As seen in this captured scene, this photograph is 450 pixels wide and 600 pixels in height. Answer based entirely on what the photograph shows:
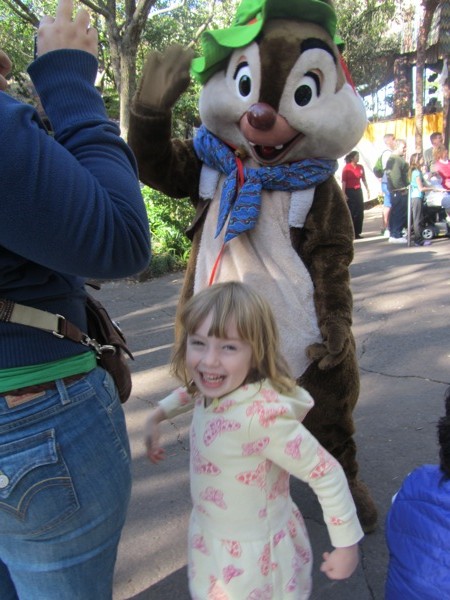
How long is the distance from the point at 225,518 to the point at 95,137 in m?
1.01

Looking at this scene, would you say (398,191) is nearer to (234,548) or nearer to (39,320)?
(234,548)

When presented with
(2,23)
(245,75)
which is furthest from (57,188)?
(2,23)

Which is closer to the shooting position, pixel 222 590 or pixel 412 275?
pixel 222 590

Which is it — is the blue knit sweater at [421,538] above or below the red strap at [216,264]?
below

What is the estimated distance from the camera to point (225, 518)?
1.49 m

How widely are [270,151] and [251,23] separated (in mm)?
473

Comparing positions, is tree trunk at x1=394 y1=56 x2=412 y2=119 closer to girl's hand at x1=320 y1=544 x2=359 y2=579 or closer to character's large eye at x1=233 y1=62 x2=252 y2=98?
character's large eye at x1=233 y1=62 x2=252 y2=98

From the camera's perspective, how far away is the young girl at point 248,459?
4.61 feet

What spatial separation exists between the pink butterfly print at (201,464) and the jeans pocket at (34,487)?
1.52 feet

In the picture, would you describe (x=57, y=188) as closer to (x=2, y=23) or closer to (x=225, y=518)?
(x=225, y=518)

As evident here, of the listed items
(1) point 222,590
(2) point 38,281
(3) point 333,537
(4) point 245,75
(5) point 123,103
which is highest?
(5) point 123,103

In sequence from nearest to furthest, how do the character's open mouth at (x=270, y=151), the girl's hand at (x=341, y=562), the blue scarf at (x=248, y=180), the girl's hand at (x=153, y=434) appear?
the girl's hand at (x=341, y=562), the girl's hand at (x=153, y=434), the blue scarf at (x=248, y=180), the character's open mouth at (x=270, y=151)

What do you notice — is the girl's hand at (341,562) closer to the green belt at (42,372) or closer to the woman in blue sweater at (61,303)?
the woman in blue sweater at (61,303)

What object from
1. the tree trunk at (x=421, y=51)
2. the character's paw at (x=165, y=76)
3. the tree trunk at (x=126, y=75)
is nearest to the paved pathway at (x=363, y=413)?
the character's paw at (x=165, y=76)
